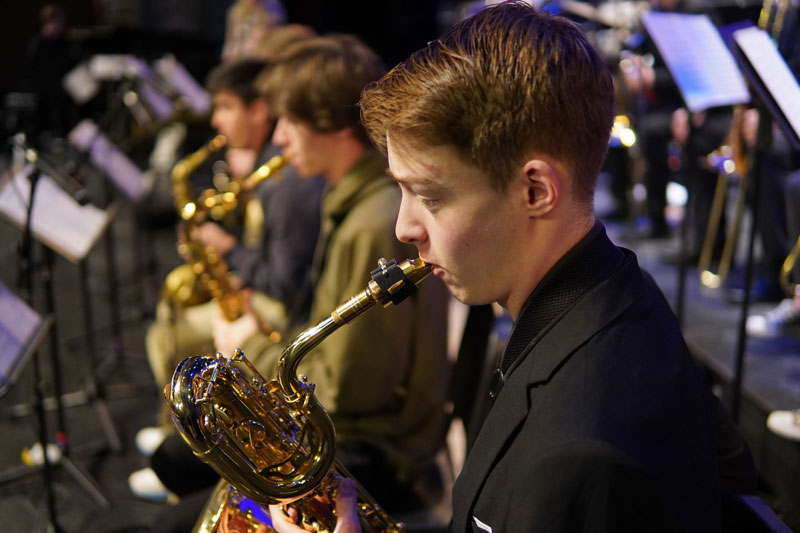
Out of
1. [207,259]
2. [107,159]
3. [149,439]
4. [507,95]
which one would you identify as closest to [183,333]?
[207,259]

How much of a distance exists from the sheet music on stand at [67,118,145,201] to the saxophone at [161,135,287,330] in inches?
22.1

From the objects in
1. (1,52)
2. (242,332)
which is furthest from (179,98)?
(1,52)

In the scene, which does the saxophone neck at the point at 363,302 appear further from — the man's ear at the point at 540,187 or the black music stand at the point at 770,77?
the black music stand at the point at 770,77

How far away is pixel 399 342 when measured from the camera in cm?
206

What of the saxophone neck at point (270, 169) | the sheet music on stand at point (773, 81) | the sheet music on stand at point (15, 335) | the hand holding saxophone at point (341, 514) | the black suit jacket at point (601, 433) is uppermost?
the black suit jacket at point (601, 433)

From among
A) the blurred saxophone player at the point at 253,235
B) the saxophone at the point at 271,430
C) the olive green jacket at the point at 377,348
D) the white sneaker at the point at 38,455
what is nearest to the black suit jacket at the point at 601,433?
the saxophone at the point at 271,430

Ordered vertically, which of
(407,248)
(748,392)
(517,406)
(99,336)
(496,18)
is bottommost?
(99,336)

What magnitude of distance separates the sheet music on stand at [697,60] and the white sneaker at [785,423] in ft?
3.89

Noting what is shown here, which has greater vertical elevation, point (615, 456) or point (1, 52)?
point (615, 456)

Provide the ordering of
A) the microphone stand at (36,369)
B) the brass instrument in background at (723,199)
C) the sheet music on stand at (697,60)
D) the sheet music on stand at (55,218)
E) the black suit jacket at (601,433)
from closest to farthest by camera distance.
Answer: the black suit jacket at (601,433)
the microphone stand at (36,369)
the sheet music on stand at (55,218)
the sheet music on stand at (697,60)
the brass instrument in background at (723,199)

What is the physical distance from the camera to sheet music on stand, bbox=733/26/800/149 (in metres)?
2.10

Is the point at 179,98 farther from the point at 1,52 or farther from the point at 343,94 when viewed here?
the point at 1,52

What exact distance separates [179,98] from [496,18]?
4.08 m

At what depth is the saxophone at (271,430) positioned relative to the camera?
142cm
